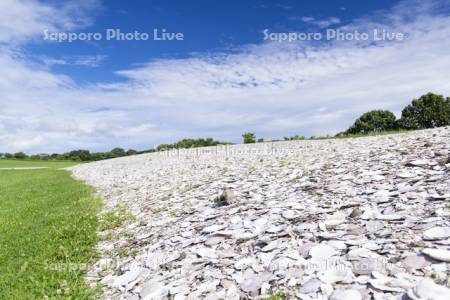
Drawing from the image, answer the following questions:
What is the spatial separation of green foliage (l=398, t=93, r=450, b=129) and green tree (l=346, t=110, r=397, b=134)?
1109 millimetres

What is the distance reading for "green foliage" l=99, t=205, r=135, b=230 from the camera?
10.4 metres

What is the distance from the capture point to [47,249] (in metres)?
8.63

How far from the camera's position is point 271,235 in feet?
21.5

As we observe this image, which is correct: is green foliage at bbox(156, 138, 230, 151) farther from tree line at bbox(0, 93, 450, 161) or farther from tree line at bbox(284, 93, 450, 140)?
tree line at bbox(284, 93, 450, 140)

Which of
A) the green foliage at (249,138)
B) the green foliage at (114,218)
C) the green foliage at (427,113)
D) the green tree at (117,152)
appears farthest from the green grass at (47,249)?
the green tree at (117,152)

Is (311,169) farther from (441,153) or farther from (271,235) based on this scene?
(271,235)

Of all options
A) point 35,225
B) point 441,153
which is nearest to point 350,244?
point 441,153

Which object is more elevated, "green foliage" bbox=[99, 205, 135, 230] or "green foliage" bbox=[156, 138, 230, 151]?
"green foliage" bbox=[156, 138, 230, 151]

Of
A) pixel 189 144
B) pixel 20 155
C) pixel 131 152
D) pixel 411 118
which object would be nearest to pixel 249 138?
pixel 189 144

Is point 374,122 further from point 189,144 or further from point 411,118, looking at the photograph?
point 189,144

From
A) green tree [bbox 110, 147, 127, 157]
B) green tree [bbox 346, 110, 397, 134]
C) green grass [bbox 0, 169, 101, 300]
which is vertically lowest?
green grass [bbox 0, 169, 101, 300]

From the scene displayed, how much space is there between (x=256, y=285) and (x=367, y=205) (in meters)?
3.11

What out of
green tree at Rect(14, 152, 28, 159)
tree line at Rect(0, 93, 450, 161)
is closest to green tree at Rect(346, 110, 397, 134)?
tree line at Rect(0, 93, 450, 161)

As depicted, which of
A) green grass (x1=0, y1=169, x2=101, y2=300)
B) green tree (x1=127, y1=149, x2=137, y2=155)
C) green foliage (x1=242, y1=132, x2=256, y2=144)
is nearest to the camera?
green grass (x1=0, y1=169, x2=101, y2=300)
